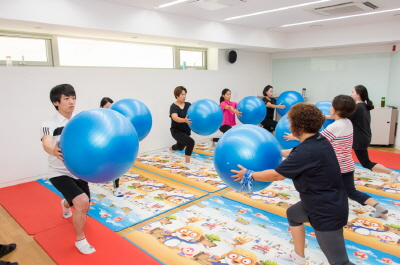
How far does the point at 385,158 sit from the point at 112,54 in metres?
A: 5.44

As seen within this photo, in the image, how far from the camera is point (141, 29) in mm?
4648

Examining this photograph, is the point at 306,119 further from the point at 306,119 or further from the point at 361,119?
the point at 361,119

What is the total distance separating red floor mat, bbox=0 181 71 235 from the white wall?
39 centimetres

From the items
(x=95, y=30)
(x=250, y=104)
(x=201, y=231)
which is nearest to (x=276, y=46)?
(x=250, y=104)

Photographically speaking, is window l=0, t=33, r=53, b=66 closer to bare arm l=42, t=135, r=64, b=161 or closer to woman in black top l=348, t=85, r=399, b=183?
bare arm l=42, t=135, r=64, b=161

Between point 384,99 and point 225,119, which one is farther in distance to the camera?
point 384,99

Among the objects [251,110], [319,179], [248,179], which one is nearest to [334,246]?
[319,179]

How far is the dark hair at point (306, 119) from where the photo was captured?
1.67 m

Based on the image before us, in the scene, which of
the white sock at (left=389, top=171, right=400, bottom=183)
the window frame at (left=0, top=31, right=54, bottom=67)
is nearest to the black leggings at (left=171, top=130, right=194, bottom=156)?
the window frame at (left=0, top=31, right=54, bottom=67)

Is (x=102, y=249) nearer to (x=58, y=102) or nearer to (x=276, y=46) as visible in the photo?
(x=58, y=102)

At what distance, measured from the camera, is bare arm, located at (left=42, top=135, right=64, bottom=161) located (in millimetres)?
2061

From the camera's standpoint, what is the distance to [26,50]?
14.5 ft

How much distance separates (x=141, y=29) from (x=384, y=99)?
5402 millimetres

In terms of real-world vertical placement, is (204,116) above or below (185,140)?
above
